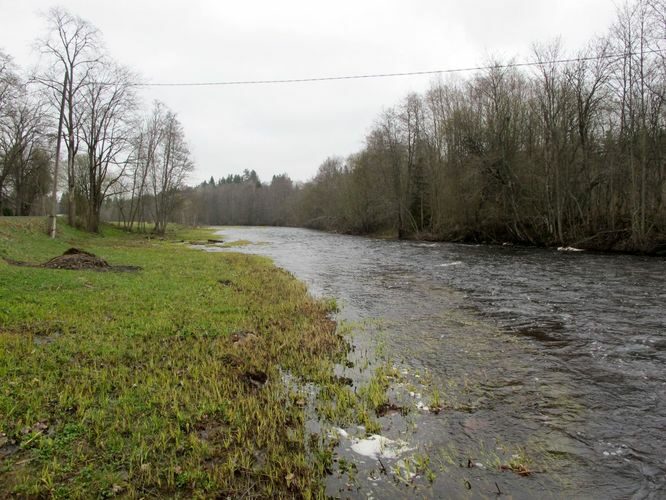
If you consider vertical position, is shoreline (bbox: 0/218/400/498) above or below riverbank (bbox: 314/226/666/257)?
below

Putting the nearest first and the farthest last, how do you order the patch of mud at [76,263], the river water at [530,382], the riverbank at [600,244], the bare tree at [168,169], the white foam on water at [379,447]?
the river water at [530,382] → the white foam on water at [379,447] → the patch of mud at [76,263] → the riverbank at [600,244] → the bare tree at [168,169]

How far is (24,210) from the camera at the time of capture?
55062mm

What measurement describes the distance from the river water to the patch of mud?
8209mm

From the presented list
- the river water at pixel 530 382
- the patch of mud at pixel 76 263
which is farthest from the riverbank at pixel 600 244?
the patch of mud at pixel 76 263

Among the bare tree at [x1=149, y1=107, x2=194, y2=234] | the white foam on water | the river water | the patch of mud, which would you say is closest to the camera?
the river water

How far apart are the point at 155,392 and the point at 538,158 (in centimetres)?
3485

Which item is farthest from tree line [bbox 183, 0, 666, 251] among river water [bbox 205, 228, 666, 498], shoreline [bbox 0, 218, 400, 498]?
shoreline [bbox 0, 218, 400, 498]

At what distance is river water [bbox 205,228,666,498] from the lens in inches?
160

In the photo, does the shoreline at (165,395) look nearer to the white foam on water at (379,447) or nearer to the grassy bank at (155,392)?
the grassy bank at (155,392)

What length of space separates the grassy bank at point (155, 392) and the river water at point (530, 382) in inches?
42.7

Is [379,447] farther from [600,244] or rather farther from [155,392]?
[600,244]

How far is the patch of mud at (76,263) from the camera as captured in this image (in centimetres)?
1480

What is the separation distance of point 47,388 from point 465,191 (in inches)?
1506

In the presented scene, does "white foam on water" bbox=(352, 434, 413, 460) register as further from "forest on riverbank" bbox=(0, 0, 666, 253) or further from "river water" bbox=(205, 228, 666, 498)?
"forest on riverbank" bbox=(0, 0, 666, 253)
